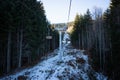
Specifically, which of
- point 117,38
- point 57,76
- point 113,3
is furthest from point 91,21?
point 57,76

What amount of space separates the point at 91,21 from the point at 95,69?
21303 mm

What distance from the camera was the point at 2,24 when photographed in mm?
18875

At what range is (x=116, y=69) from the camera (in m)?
17.9

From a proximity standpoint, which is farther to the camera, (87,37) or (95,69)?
(87,37)

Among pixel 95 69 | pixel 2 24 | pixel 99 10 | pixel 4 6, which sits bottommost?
pixel 95 69

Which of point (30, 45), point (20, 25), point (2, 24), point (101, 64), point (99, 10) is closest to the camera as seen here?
point (2, 24)

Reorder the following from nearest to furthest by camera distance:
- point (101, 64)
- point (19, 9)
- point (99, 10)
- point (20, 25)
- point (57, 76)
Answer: point (57, 76)
point (19, 9)
point (20, 25)
point (101, 64)
point (99, 10)

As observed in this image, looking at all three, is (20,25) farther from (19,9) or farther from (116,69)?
(116,69)

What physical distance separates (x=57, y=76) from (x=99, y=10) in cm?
2557

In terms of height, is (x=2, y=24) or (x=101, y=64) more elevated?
(x=2, y=24)

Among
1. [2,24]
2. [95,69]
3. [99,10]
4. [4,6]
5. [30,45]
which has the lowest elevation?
[95,69]

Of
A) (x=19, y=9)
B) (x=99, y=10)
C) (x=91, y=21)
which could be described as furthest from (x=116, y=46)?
(x=91, y=21)

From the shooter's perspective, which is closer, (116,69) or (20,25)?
(116,69)

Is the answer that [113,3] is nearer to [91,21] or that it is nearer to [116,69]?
[116,69]
